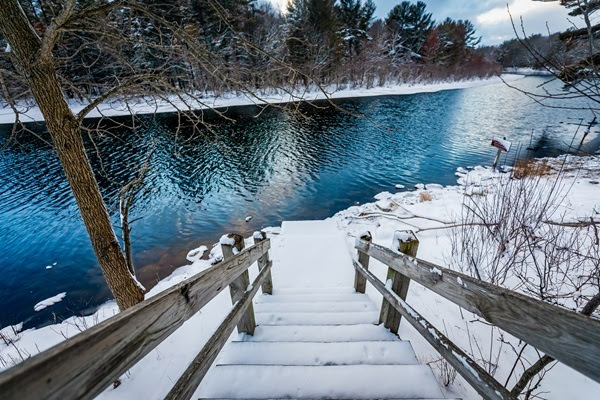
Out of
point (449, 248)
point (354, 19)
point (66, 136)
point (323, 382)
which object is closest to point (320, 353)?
point (323, 382)

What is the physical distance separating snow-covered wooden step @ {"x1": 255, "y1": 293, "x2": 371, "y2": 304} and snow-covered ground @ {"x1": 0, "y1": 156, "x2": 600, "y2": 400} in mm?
329

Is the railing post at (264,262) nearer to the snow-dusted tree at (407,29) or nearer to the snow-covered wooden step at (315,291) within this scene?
the snow-covered wooden step at (315,291)

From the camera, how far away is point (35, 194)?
10.7m

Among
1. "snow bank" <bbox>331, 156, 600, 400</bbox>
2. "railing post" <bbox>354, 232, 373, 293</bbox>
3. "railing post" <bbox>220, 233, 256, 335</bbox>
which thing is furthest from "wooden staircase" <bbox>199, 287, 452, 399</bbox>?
"railing post" <bbox>354, 232, 373, 293</bbox>

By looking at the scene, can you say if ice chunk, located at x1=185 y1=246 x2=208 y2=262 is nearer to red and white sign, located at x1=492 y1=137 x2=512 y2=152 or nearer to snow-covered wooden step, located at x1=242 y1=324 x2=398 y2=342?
snow-covered wooden step, located at x1=242 y1=324 x2=398 y2=342

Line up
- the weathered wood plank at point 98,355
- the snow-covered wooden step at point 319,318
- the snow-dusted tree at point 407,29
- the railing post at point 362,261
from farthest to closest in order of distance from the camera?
the snow-dusted tree at point 407,29
the railing post at point 362,261
the snow-covered wooden step at point 319,318
the weathered wood plank at point 98,355

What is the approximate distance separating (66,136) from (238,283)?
2.32m

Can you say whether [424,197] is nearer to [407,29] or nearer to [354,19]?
[354,19]

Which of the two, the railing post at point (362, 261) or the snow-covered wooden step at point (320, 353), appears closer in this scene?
the snow-covered wooden step at point (320, 353)

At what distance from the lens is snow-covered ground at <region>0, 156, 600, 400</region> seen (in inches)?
92.7

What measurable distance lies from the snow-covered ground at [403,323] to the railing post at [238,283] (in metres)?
1.02

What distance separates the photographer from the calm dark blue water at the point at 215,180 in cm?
666

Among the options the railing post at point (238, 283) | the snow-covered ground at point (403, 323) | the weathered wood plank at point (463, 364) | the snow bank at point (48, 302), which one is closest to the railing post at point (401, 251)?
the weathered wood plank at point (463, 364)

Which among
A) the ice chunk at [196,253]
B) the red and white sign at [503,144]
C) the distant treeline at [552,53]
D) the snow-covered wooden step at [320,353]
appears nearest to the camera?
the distant treeline at [552,53]
